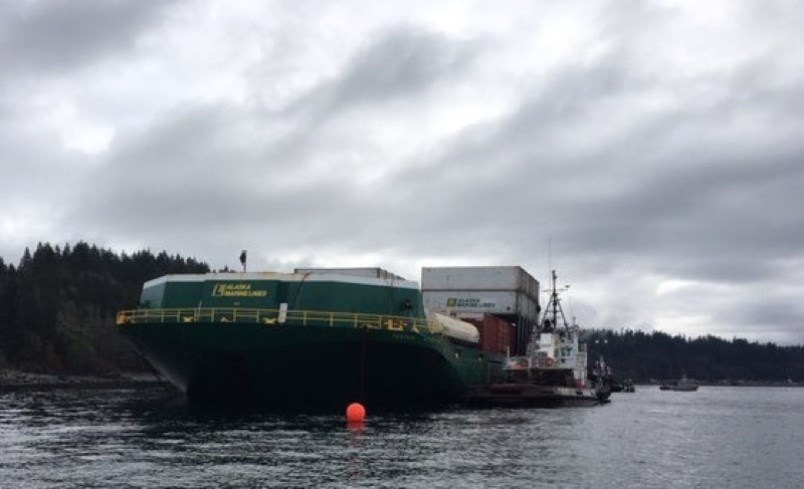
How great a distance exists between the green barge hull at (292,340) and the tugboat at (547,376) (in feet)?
30.5

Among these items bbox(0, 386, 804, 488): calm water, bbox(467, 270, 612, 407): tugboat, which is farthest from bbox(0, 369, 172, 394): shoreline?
bbox(0, 386, 804, 488): calm water

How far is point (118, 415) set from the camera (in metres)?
48.7

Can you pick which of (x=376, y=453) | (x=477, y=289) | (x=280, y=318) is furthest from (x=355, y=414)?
(x=477, y=289)

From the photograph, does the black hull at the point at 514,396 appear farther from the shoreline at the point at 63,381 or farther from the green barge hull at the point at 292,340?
the shoreline at the point at 63,381

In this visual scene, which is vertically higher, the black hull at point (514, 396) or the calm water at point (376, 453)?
the black hull at point (514, 396)

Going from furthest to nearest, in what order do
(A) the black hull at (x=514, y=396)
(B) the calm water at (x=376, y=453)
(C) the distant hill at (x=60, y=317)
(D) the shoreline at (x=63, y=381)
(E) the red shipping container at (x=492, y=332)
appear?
(C) the distant hill at (x=60, y=317) → (D) the shoreline at (x=63, y=381) → (E) the red shipping container at (x=492, y=332) → (A) the black hull at (x=514, y=396) → (B) the calm water at (x=376, y=453)

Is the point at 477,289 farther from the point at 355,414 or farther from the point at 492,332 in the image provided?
the point at 355,414

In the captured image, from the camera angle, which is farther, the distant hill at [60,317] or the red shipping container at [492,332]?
the distant hill at [60,317]

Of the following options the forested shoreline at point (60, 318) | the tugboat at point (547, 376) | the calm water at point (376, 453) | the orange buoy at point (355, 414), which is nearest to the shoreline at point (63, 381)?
the forested shoreline at point (60, 318)

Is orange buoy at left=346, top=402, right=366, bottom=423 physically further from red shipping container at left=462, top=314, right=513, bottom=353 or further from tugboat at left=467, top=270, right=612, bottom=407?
red shipping container at left=462, top=314, right=513, bottom=353

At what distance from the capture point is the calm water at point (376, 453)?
25078 mm

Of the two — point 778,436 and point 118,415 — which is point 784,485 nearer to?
point 778,436

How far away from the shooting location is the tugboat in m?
61.9

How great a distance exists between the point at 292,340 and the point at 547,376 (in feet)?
100.0
